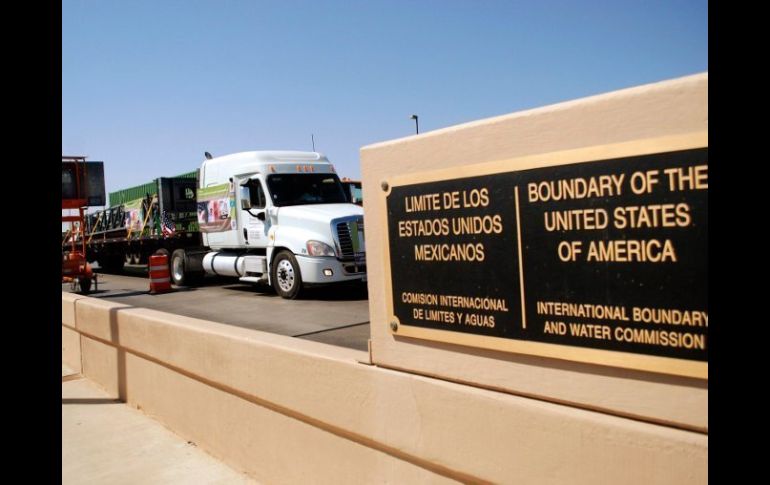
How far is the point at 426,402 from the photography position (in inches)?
112

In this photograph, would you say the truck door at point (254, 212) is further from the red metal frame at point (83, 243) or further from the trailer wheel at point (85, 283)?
the trailer wheel at point (85, 283)

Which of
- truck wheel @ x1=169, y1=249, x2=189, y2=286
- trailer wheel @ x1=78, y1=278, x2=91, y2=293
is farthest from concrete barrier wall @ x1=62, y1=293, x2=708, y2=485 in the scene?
trailer wheel @ x1=78, y1=278, x2=91, y2=293

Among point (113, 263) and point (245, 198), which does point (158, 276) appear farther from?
point (113, 263)

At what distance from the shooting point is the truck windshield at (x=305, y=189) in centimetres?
1332

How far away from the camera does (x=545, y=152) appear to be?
237 cm

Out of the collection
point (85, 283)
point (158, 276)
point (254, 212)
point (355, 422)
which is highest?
point (254, 212)

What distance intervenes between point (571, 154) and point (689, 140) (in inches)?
16.7

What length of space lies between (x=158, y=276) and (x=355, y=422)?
46.1 feet

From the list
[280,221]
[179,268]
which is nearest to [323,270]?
[280,221]

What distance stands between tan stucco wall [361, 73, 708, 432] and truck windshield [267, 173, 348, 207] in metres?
10.3

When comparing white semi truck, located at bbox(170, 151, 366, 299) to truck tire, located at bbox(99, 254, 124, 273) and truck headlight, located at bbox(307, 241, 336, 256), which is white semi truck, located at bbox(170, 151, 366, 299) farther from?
truck tire, located at bbox(99, 254, 124, 273)

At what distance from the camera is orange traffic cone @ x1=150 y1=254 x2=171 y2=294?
52.6ft

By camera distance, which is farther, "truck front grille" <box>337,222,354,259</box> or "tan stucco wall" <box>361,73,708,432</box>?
"truck front grille" <box>337,222,354,259</box>

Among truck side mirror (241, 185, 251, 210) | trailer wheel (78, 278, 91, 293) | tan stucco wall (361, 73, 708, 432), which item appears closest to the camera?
tan stucco wall (361, 73, 708, 432)
